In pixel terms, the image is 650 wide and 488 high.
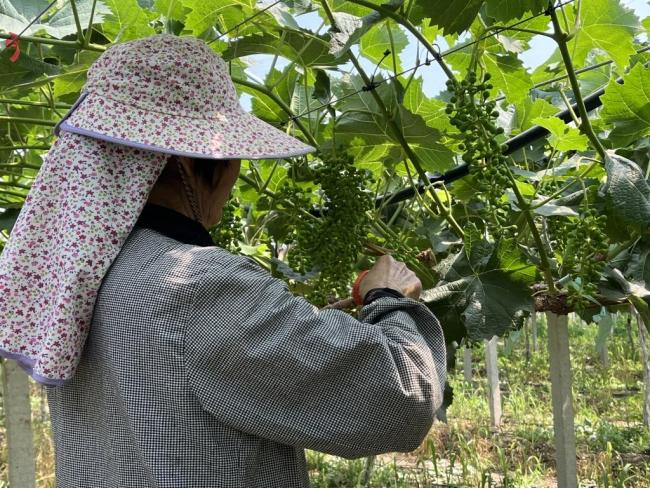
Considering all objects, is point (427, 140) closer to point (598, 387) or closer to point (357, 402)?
point (357, 402)

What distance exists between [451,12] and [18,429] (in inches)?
115

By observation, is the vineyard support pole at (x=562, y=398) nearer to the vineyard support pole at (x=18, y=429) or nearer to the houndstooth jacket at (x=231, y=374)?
the houndstooth jacket at (x=231, y=374)

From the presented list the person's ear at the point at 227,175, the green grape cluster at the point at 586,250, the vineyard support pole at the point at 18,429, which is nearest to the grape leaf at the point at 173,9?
the person's ear at the point at 227,175

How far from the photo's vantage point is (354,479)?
4977mm

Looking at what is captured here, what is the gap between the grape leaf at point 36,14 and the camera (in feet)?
6.30

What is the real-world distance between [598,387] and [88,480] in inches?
278

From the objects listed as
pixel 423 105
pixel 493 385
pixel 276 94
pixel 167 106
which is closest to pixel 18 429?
pixel 276 94

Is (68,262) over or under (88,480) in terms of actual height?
over

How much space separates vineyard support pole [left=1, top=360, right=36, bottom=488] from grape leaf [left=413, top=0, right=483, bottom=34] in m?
2.78

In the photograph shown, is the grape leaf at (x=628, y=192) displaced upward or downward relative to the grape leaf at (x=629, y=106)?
downward

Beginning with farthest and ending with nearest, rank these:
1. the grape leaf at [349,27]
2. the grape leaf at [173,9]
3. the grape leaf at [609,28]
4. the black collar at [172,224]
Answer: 1. the grape leaf at [173,9]
2. the grape leaf at [609,28]
3. the grape leaf at [349,27]
4. the black collar at [172,224]

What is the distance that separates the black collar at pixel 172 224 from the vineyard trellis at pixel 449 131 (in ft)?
1.55

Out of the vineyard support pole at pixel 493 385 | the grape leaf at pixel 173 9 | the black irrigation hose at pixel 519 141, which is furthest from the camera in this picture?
the vineyard support pole at pixel 493 385

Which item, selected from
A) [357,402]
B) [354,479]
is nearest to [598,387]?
[354,479]
